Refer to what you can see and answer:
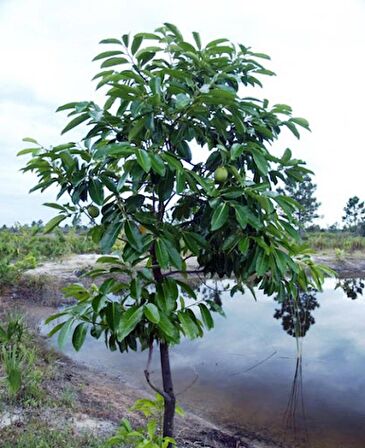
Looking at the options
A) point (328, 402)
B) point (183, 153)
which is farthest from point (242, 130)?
point (328, 402)

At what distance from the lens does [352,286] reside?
7.34 meters

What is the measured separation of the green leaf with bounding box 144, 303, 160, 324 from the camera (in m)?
1.08

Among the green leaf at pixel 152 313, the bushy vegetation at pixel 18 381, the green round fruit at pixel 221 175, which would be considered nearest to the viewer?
the green leaf at pixel 152 313

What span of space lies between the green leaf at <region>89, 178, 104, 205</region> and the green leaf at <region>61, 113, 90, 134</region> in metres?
0.21

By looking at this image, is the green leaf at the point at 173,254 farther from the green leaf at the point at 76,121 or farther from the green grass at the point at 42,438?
the green grass at the point at 42,438

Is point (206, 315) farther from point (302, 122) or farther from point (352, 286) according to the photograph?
point (352, 286)

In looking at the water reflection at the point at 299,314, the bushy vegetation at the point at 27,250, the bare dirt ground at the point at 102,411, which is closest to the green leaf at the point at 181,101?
the bare dirt ground at the point at 102,411

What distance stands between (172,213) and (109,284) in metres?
0.36

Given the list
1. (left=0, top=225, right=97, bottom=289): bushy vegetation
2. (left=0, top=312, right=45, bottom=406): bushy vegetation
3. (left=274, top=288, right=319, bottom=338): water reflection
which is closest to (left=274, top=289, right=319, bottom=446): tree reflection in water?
(left=274, top=288, right=319, bottom=338): water reflection

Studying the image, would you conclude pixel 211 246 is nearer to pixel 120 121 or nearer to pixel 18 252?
pixel 120 121

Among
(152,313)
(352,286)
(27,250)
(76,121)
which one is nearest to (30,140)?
(76,121)

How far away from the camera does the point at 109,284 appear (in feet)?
4.10

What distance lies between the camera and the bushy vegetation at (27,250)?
5.31 metres

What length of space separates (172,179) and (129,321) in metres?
0.42
